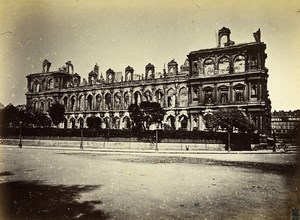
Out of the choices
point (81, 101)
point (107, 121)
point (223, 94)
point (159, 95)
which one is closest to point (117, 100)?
point (107, 121)

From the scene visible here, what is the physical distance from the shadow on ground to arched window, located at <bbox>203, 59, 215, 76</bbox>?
106 ft

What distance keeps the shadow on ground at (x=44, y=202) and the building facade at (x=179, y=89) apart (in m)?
17.8

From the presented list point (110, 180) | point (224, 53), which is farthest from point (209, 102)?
point (110, 180)

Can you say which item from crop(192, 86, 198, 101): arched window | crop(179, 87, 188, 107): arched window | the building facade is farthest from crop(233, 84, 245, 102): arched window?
crop(179, 87, 188, 107): arched window

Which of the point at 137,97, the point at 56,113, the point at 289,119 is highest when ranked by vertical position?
the point at 137,97

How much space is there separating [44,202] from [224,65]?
3397 centimetres

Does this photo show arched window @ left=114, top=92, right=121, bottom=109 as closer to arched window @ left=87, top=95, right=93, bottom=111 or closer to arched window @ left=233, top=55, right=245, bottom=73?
arched window @ left=87, top=95, right=93, bottom=111

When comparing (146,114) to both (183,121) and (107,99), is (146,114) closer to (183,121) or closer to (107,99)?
(183,121)

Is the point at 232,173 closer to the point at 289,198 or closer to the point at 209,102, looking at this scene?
the point at 289,198

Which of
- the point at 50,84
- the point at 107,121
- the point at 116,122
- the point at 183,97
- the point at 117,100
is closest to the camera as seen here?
the point at 183,97

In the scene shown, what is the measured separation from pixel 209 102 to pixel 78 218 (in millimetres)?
34027

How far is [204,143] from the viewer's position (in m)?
28.2

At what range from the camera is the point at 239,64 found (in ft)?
122

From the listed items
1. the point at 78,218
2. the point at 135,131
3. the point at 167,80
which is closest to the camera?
the point at 78,218
